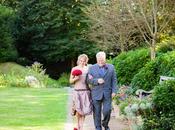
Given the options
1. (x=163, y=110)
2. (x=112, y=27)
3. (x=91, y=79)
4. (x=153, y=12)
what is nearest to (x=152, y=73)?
(x=91, y=79)

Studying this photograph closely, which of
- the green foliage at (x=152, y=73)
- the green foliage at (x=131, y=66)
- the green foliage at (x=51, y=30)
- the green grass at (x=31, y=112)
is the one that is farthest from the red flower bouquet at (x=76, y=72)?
the green foliage at (x=51, y=30)

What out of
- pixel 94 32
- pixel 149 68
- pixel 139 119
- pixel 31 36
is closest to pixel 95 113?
pixel 139 119

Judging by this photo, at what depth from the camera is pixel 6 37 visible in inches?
1533

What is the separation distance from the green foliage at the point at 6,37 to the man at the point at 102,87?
27.5 metres

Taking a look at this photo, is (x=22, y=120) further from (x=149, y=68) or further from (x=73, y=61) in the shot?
(x=73, y=61)

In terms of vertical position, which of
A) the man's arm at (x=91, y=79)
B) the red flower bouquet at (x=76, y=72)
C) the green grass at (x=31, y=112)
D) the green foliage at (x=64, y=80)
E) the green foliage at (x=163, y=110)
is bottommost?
the green foliage at (x=64, y=80)

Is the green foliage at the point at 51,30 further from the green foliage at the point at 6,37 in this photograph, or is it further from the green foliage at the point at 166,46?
the green foliage at the point at 166,46

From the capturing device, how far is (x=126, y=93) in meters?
15.4

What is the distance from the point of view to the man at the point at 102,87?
11570mm

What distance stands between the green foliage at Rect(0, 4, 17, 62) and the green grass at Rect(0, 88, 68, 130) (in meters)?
17.1

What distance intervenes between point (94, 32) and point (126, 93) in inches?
899

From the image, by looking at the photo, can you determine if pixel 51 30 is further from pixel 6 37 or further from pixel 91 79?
pixel 91 79

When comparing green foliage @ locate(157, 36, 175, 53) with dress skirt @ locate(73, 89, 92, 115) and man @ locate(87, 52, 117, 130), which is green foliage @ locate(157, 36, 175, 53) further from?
man @ locate(87, 52, 117, 130)

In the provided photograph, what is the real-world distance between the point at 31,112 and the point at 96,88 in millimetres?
5091
